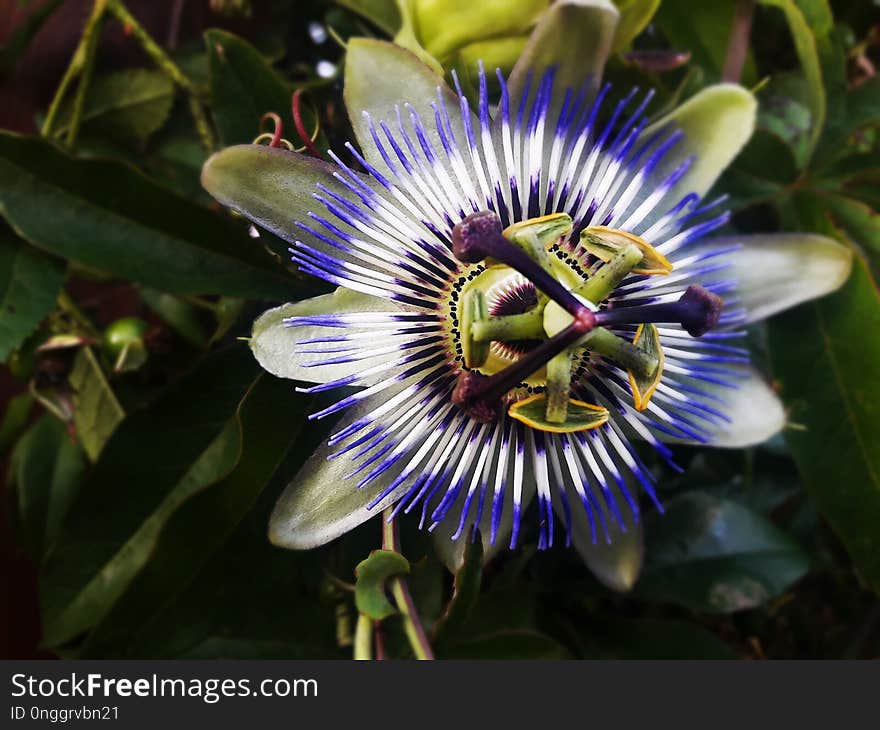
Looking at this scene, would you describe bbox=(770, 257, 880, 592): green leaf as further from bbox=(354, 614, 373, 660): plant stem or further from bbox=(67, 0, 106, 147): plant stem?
bbox=(67, 0, 106, 147): plant stem

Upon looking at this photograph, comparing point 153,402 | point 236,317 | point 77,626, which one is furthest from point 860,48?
point 77,626

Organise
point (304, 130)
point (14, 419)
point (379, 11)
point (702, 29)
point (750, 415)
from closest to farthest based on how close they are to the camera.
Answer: point (304, 130) < point (750, 415) < point (379, 11) < point (702, 29) < point (14, 419)

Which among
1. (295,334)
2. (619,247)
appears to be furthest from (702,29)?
(295,334)

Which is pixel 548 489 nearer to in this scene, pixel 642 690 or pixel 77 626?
pixel 642 690

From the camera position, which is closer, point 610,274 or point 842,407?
point 610,274

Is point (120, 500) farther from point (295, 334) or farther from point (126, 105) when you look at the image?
point (126, 105)

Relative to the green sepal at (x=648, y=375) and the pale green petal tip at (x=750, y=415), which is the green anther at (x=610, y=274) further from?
the pale green petal tip at (x=750, y=415)

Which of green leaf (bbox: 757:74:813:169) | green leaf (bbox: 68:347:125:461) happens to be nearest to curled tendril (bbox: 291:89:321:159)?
green leaf (bbox: 68:347:125:461)

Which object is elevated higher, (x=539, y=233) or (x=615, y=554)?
(x=539, y=233)
